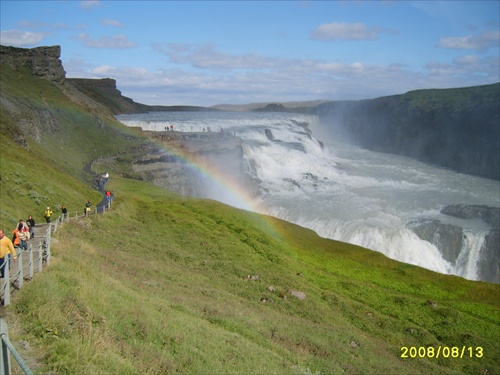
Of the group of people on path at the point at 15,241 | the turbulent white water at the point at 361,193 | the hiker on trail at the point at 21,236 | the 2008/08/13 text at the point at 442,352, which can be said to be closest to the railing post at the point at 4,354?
the group of people on path at the point at 15,241

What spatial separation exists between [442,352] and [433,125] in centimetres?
11953

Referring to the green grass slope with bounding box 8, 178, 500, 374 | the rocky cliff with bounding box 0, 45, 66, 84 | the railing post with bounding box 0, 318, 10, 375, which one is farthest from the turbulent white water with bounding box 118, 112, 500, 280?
the railing post with bounding box 0, 318, 10, 375

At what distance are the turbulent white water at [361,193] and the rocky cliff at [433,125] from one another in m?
8.24

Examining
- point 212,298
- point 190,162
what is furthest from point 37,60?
point 212,298

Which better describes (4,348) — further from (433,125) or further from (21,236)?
→ (433,125)

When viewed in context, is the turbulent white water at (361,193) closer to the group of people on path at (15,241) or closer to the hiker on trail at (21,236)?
the group of people on path at (15,241)

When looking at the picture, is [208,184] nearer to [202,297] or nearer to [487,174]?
[202,297]

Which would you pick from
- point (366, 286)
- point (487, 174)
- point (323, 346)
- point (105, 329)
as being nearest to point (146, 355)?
point (105, 329)

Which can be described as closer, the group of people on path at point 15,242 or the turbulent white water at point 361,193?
the group of people on path at point 15,242

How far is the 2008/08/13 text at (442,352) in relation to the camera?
2278 centimetres

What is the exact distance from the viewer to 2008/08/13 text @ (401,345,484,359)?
74.7 feet

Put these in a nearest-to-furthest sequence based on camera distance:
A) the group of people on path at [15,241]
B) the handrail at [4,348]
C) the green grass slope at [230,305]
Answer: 1. the handrail at [4,348]
2. the green grass slope at [230,305]
3. the group of people on path at [15,241]

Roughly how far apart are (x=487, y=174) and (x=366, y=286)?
84.9 metres

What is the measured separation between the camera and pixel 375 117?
158 metres
